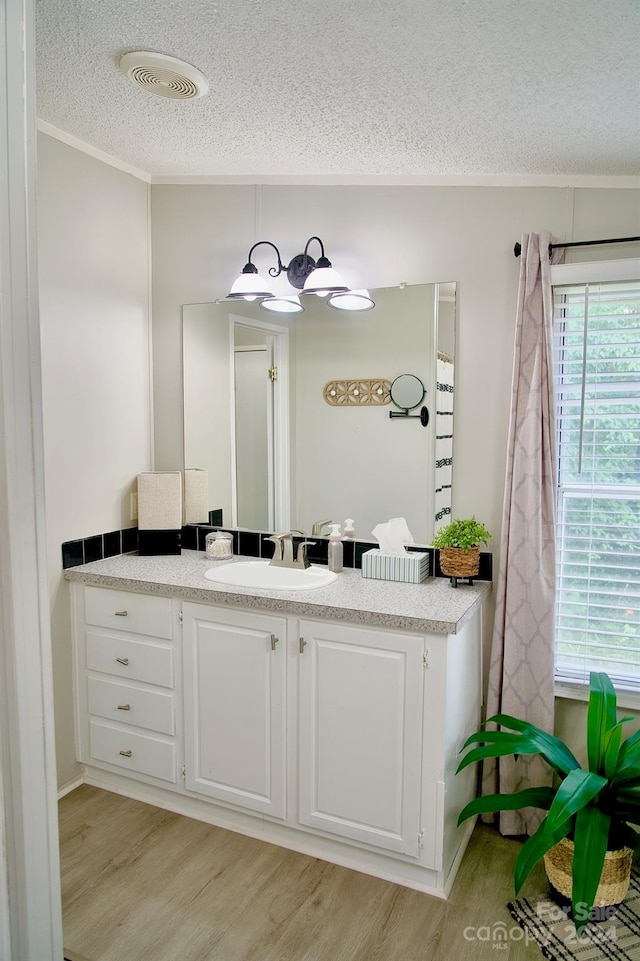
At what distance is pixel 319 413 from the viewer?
2.75 meters

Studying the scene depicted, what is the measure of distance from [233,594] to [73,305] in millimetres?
1365

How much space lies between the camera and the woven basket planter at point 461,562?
2.34 meters

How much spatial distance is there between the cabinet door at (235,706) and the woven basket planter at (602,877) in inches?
36.1

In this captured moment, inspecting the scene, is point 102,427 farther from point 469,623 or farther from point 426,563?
point 469,623

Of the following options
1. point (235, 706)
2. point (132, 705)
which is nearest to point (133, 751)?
point (132, 705)

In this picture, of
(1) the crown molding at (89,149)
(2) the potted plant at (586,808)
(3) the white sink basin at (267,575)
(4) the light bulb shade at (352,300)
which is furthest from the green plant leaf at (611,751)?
(1) the crown molding at (89,149)

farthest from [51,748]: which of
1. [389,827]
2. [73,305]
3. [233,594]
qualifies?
[73,305]

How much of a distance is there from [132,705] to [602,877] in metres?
1.74

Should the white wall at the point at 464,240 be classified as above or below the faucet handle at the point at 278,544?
above

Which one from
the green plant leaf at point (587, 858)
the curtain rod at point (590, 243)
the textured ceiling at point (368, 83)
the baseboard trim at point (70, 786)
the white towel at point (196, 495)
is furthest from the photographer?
the white towel at point (196, 495)

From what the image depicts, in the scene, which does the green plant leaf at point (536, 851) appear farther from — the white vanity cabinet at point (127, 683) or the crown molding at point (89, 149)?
the crown molding at point (89, 149)

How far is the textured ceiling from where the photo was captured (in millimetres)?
1466

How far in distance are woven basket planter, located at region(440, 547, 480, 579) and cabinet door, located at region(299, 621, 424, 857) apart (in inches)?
16.2

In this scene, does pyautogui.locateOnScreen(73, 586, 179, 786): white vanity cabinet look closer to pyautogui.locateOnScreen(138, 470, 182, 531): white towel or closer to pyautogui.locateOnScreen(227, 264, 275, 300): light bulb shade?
pyautogui.locateOnScreen(138, 470, 182, 531): white towel
